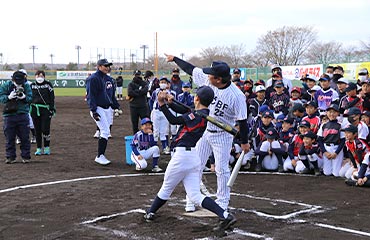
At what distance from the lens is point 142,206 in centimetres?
645

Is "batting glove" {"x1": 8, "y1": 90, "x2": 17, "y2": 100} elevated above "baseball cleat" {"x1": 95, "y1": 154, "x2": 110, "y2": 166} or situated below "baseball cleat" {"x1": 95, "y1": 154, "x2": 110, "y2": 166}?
above

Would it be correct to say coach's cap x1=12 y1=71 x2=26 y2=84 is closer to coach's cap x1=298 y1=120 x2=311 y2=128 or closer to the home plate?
the home plate

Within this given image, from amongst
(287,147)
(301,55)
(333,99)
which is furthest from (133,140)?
(301,55)

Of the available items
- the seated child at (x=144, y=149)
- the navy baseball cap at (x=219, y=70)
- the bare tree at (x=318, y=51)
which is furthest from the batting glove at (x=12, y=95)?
the bare tree at (x=318, y=51)

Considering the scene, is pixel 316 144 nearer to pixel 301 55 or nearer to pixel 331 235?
pixel 331 235

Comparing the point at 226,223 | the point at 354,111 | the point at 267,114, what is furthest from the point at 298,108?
the point at 226,223

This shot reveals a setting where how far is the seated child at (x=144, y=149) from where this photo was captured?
368 inches

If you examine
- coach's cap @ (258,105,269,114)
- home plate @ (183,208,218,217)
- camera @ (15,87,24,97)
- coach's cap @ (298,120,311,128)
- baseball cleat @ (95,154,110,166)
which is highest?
camera @ (15,87,24,97)

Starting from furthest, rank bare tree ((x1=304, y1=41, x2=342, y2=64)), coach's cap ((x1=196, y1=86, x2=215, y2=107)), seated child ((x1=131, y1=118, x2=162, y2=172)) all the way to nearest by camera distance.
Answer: bare tree ((x1=304, y1=41, x2=342, y2=64)), seated child ((x1=131, y1=118, x2=162, y2=172)), coach's cap ((x1=196, y1=86, x2=215, y2=107))

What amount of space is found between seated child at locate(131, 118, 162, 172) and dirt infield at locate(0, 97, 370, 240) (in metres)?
0.23

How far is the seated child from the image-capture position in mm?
9336

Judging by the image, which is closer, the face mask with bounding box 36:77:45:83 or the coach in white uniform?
the coach in white uniform

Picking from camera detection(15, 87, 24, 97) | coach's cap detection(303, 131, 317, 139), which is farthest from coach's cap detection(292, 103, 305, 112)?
camera detection(15, 87, 24, 97)

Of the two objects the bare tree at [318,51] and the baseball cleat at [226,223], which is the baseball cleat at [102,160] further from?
the bare tree at [318,51]
